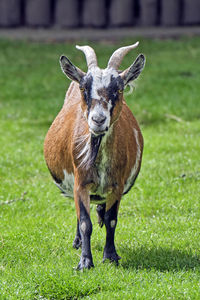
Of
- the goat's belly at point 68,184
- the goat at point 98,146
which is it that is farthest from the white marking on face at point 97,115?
the goat's belly at point 68,184

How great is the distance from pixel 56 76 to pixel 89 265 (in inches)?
376

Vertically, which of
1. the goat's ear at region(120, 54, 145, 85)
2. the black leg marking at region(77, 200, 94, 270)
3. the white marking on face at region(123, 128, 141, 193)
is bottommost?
the black leg marking at region(77, 200, 94, 270)

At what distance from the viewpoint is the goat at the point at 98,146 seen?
5.34 metres

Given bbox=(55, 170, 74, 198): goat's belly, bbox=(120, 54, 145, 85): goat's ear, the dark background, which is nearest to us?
bbox=(120, 54, 145, 85): goat's ear

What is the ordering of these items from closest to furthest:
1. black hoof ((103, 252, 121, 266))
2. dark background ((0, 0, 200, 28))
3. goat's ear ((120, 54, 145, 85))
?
A: 1. goat's ear ((120, 54, 145, 85))
2. black hoof ((103, 252, 121, 266))
3. dark background ((0, 0, 200, 28))

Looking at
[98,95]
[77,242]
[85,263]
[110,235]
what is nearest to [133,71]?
[98,95]

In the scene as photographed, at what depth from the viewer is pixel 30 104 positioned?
41.5 ft

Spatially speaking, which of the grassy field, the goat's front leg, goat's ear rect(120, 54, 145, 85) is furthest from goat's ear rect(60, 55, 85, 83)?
the grassy field

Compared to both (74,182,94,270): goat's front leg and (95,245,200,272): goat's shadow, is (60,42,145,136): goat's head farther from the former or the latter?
(95,245,200,272): goat's shadow

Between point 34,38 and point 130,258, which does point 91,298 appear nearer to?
point 130,258

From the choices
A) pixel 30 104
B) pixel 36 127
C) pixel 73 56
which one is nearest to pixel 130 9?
pixel 73 56

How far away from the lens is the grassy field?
5.20 m

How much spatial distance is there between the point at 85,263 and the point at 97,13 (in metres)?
12.3

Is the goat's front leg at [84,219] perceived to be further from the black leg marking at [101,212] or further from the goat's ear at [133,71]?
the goat's ear at [133,71]
